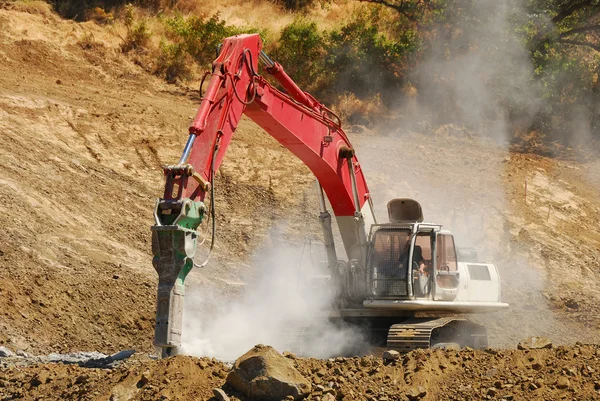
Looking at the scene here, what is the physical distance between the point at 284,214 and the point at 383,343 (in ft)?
27.0

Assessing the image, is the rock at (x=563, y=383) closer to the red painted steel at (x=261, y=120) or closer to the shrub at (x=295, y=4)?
the red painted steel at (x=261, y=120)

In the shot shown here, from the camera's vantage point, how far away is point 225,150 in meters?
10.9

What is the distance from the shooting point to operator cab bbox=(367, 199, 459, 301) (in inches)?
512

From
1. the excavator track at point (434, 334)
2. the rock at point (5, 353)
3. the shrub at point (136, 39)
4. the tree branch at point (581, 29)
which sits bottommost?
the rock at point (5, 353)

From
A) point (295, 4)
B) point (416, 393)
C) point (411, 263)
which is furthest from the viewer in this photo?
point (295, 4)

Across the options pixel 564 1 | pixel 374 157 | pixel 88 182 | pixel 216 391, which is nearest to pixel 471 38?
pixel 564 1

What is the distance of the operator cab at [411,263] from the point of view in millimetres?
13016

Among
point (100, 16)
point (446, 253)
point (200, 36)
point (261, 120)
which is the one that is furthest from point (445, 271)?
point (100, 16)

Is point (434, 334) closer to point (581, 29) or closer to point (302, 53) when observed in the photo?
point (302, 53)

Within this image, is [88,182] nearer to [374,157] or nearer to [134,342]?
[134,342]

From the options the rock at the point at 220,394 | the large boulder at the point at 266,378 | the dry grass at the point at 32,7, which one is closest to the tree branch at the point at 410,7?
the dry grass at the point at 32,7

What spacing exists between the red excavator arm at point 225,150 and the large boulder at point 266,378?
2.65 ft

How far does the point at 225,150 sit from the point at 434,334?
16.1 feet

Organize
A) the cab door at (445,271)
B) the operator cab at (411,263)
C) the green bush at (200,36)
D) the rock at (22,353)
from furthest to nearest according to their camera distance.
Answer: the green bush at (200,36), the cab door at (445,271), the operator cab at (411,263), the rock at (22,353)
